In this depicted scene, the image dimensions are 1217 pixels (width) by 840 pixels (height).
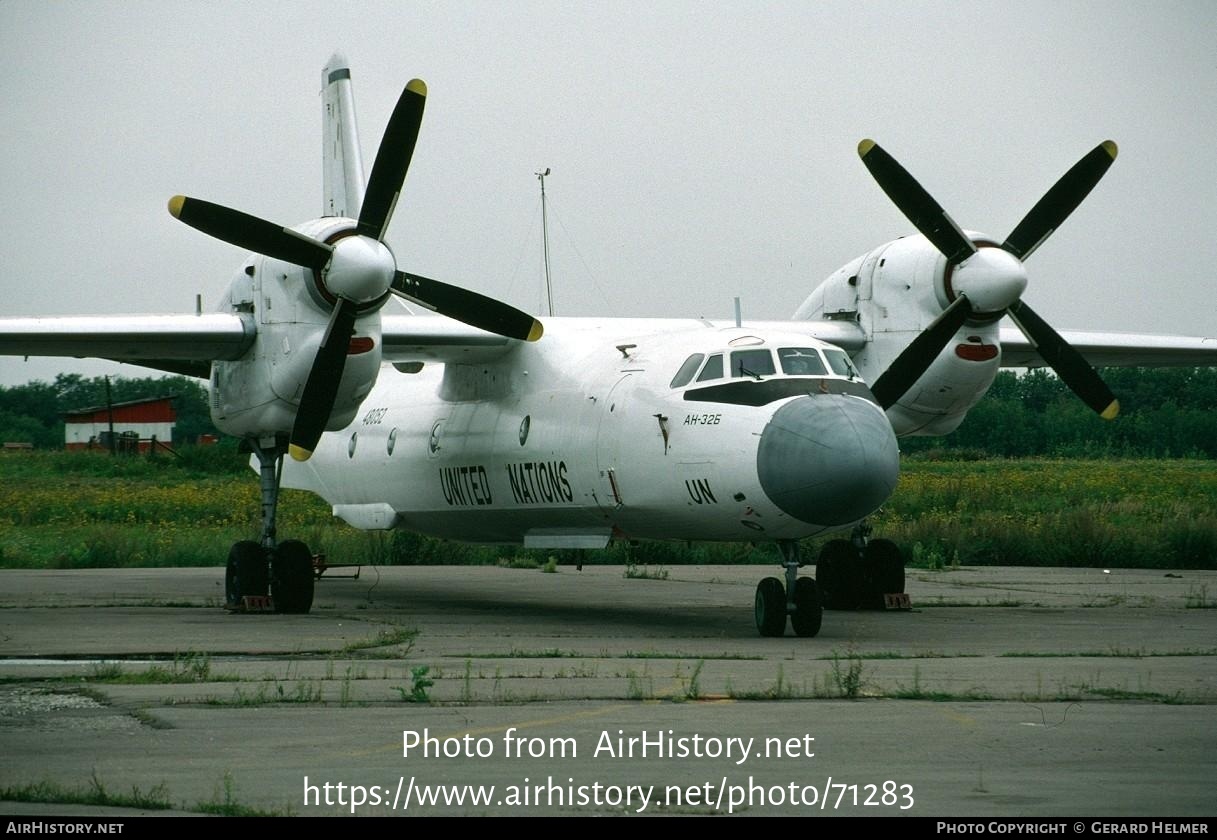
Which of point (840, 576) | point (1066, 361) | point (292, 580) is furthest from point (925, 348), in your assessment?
point (292, 580)

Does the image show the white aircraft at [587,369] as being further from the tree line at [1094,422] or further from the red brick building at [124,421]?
the red brick building at [124,421]

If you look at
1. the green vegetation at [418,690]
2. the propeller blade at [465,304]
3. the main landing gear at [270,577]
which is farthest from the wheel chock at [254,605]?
the green vegetation at [418,690]

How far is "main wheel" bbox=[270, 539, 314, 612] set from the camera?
17641mm

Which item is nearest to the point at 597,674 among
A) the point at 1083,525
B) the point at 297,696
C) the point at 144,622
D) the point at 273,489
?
the point at 297,696

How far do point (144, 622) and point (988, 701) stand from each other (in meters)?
9.40

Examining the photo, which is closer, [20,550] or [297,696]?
[297,696]

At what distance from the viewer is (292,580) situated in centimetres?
1764

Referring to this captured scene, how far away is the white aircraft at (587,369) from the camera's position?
14.4 meters

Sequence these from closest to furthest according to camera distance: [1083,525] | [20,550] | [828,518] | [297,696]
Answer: [297,696] < [828,518] < [1083,525] < [20,550]

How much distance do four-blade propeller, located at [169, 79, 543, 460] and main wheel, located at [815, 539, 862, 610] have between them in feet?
20.2

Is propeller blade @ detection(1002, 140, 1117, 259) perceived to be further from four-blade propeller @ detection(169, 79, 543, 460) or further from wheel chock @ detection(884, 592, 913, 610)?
four-blade propeller @ detection(169, 79, 543, 460)

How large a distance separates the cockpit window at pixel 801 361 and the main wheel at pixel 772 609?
79.8 inches

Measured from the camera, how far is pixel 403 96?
17328 mm
